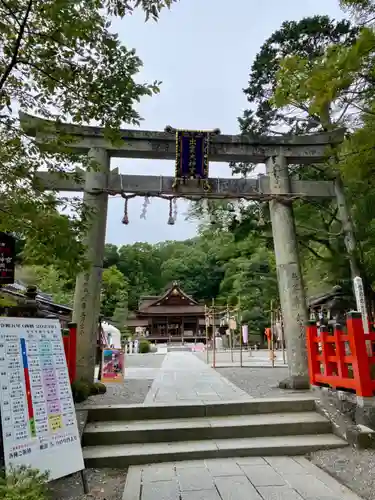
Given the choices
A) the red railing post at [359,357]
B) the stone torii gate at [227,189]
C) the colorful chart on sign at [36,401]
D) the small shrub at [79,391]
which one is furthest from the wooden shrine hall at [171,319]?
the colorful chart on sign at [36,401]

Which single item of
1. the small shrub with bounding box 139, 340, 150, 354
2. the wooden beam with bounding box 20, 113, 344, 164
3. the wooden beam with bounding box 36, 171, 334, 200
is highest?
the wooden beam with bounding box 20, 113, 344, 164

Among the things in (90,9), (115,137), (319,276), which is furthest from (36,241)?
(319,276)

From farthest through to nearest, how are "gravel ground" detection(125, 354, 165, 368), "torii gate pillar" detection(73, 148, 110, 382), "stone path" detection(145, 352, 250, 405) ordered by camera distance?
"gravel ground" detection(125, 354, 165, 368), "torii gate pillar" detection(73, 148, 110, 382), "stone path" detection(145, 352, 250, 405)

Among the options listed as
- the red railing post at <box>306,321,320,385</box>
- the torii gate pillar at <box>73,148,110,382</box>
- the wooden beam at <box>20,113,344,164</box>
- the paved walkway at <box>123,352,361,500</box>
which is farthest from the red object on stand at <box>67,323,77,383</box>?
the red railing post at <box>306,321,320,385</box>

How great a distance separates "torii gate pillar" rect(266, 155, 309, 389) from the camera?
6457 mm

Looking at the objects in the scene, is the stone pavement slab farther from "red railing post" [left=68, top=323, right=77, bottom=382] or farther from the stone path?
"red railing post" [left=68, top=323, right=77, bottom=382]

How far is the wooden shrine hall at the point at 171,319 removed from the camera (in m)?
40.6

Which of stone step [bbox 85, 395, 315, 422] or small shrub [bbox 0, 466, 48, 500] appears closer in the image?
small shrub [bbox 0, 466, 48, 500]

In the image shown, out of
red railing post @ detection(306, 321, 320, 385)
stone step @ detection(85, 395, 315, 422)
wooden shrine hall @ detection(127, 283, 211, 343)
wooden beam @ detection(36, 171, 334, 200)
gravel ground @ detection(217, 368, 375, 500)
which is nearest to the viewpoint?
gravel ground @ detection(217, 368, 375, 500)

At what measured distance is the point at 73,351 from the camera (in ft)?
18.8

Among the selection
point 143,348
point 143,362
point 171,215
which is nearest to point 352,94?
point 171,215

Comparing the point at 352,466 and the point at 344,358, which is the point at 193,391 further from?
the point at 352,466

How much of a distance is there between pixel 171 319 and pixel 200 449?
123 ft

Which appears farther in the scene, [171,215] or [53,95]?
[171,215]
